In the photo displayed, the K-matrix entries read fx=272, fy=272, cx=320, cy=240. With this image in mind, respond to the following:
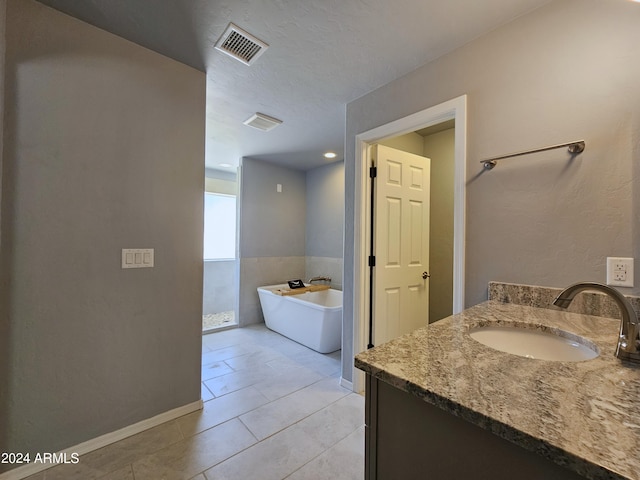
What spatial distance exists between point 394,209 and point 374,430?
1.89 meters

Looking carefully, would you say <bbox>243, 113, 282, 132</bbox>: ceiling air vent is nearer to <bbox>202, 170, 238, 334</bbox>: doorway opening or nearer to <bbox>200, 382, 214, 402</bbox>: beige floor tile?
<bbox>202, 170, 238, 334</bbox>: doorway opening

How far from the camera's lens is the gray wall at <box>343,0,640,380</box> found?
1.14 m

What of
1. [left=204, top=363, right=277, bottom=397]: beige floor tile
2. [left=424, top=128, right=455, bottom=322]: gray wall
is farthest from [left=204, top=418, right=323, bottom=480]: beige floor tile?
[left=424, top=128, right=455, bottom=322]: gray wall

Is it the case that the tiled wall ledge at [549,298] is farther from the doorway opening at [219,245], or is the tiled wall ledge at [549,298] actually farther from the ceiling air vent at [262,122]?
the doorway opening at [219,245]

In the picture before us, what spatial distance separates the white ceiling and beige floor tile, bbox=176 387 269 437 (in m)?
2.42

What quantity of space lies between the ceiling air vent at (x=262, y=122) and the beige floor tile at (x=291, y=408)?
8.08ft

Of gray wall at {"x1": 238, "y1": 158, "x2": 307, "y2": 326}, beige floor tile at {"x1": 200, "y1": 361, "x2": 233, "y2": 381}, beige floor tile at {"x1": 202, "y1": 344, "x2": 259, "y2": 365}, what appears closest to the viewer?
beige floor tile at {"x1": 200, "y1": 361, "x2": 233, "y2": 381}

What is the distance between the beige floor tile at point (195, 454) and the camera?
4.65 feet

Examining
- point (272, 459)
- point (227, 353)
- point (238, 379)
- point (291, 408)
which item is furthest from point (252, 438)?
point (227, 353)

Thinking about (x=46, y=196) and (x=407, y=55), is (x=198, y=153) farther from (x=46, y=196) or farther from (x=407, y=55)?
(x=407, y=55)

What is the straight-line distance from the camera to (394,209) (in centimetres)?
240

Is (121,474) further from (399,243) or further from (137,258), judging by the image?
(399,243)

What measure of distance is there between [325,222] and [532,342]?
3417 millimetres

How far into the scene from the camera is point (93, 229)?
158cm
